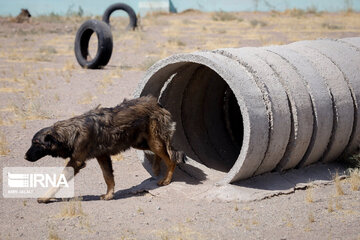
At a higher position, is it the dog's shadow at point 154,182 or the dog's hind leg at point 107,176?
the dog's hind leg at point 107,176

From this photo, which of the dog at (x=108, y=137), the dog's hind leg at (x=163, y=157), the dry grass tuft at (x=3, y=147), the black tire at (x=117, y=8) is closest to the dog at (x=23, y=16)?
the black tire at (x=117, y=8)

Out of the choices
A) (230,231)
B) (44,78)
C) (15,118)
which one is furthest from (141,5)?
(230,231)

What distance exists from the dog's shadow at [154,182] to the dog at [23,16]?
1345 inches

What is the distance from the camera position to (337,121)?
27.6ft

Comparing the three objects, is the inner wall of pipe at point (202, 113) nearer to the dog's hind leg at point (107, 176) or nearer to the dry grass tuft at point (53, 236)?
the dog's hind leg at point (107, 176)

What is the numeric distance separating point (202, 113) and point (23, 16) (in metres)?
33.5

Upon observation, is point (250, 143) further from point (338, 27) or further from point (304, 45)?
point (338, 27)

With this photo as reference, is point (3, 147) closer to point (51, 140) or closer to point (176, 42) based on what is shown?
point (51, 140)

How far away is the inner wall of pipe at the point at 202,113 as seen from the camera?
927 cm

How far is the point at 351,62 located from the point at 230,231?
13.9 feet

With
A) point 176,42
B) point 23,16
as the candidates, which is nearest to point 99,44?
point 176,42

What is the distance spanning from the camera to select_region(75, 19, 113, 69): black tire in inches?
715

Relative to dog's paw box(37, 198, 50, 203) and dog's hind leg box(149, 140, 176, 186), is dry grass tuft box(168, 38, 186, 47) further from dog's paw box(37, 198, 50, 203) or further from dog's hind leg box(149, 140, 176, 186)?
dog's paw box(37, 198, 50, 203)

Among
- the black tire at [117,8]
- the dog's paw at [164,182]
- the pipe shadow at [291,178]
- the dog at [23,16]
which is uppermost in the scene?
the black tire at [117,8]
